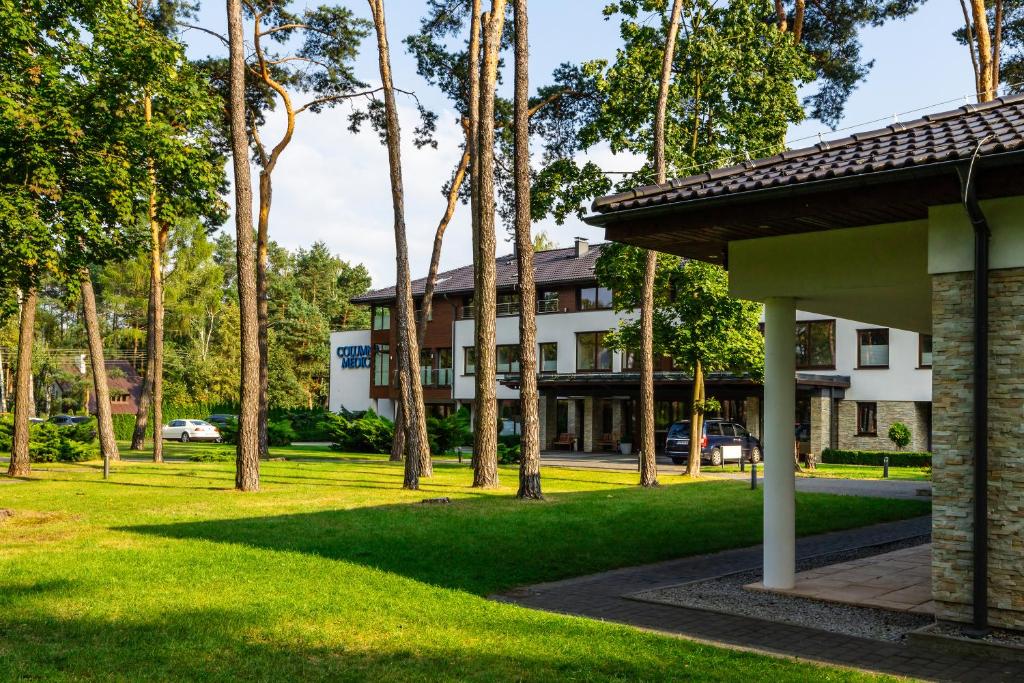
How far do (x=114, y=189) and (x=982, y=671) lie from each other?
13325 mm

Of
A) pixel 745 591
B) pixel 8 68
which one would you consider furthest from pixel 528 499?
pixel 8 68

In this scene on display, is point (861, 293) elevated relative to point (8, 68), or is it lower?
lower

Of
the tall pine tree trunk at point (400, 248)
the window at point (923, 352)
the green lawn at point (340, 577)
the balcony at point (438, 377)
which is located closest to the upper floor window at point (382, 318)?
the balcony at point (438, 377)

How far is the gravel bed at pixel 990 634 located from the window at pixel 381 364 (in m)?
45.8

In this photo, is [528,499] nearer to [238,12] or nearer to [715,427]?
[238,12]

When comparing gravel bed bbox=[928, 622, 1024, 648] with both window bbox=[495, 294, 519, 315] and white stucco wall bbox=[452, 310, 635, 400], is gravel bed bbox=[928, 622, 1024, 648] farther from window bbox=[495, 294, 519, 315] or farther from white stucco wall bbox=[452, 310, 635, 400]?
window bbox=[495, 294, 519, 315]

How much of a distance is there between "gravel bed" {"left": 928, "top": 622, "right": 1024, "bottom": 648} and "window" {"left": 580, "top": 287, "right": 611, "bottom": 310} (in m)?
35.5

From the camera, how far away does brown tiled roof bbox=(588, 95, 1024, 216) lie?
745 centimetres

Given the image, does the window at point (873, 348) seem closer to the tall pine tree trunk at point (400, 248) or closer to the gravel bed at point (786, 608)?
the tall pine tree trunk at point (400, 248)

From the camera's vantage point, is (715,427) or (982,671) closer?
(982,671)

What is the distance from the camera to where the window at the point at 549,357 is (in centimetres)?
4503

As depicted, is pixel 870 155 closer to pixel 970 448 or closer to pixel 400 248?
pixel 970 448

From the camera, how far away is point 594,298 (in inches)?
1718

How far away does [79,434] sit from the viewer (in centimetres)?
3070
